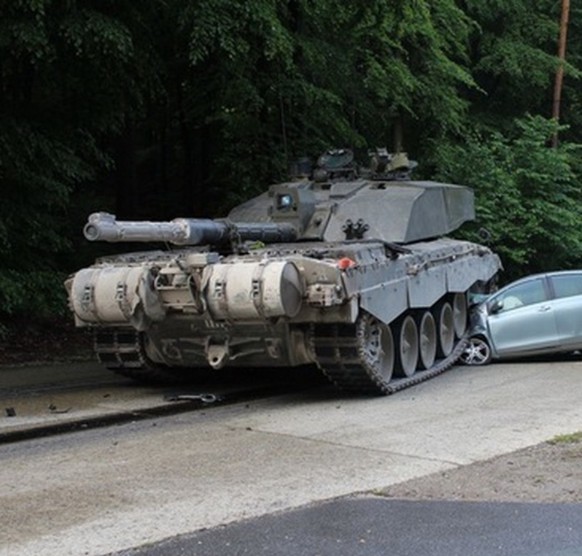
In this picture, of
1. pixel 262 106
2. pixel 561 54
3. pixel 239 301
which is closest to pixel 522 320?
pixel 239 301

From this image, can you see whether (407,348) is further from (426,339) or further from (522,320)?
(522,320)

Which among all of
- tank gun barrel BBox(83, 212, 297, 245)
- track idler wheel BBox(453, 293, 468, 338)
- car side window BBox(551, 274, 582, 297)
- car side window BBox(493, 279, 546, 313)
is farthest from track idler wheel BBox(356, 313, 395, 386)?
car side window BBox(551, 274, 582, 297)

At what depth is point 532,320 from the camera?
47.1 feet

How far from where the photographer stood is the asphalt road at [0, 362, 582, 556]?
579 centimetres

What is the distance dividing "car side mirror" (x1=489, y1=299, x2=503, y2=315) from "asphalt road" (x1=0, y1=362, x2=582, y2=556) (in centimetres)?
280

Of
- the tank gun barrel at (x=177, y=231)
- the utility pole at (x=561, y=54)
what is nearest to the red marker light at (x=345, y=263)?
the tank gun barrel at (x=177, y=231)

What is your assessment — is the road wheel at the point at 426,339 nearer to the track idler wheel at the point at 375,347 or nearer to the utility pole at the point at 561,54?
the track idler wheel at the point at 375,347

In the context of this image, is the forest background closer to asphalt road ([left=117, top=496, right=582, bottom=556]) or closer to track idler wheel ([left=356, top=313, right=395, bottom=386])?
track idler wheel ([left=356, top=313, right=395, bottom=386])

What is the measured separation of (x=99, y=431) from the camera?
9.57m

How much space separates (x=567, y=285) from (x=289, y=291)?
5974 millimetres

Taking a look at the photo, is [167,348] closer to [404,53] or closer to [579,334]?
[579,334]

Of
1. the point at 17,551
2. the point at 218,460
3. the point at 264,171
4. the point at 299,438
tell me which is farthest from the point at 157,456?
the point at 264,171

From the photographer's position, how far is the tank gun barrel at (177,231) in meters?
9.57

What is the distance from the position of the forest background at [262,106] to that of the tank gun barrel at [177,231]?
3.95m
